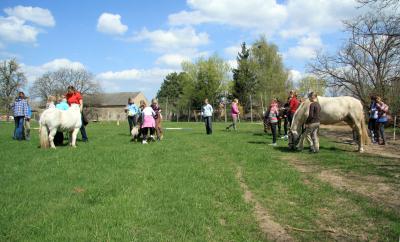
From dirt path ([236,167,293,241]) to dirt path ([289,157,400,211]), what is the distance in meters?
2.01

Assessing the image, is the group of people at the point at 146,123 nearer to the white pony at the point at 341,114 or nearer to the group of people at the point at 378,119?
the white pony at the point at 341,114

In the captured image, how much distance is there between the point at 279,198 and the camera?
686 cm

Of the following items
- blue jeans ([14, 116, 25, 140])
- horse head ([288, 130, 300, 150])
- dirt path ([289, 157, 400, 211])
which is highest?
blue jeans ([14, 116, 25, 140])

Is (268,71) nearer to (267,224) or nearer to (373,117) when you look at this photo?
(373,117)

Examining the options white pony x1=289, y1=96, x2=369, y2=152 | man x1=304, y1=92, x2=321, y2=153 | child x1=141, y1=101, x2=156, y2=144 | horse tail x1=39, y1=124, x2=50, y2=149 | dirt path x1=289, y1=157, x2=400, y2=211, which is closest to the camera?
dirt path x1=289, y1=157, x2=400, y2=211

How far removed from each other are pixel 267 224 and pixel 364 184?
10.7 ft

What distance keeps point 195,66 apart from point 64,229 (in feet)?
213

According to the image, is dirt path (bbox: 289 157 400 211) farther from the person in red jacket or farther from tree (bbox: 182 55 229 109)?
tree (bbox: 182 55 229 109)

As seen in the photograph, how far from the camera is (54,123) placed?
→ 12.0 m

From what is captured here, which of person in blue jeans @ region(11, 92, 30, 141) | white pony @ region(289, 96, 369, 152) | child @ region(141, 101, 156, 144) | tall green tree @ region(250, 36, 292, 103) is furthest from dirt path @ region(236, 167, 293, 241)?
tall green tree @ region(250, 36, 292, 103)

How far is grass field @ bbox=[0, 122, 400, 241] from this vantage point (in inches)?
199

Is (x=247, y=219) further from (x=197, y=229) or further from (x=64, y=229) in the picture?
(x=64, y=229)

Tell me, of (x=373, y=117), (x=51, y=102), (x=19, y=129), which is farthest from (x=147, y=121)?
(x=373, y=117)

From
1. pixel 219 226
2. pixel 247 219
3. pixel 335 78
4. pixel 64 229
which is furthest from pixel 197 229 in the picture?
pixel 335 78
